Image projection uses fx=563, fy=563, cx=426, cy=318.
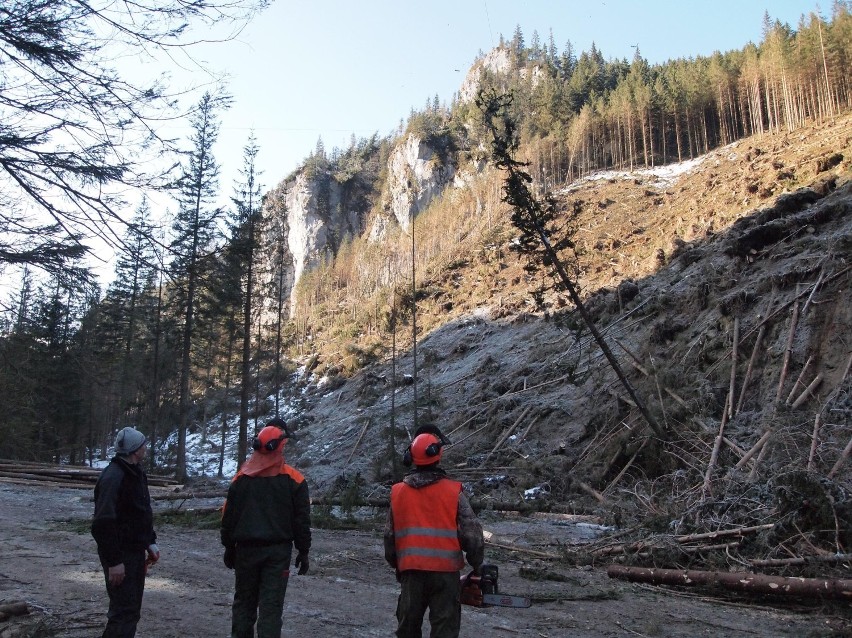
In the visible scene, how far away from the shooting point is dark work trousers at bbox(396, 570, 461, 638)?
371cm

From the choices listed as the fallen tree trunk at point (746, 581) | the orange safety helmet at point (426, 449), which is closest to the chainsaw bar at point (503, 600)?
the orange safety helmet at point (426, 449)

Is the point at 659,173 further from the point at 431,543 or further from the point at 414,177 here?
the point at 414,177

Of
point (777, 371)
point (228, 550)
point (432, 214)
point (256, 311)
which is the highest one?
point (432, 214)

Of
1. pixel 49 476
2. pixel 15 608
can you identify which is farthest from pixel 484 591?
pixel 49 476

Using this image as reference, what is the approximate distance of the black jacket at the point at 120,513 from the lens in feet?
13.5

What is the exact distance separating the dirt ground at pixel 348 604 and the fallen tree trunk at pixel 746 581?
0.17 meters

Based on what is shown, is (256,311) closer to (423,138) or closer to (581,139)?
(581,139)

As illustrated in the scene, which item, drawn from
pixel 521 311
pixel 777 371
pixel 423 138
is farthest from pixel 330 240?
pixel 777 371

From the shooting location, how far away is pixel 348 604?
661 cm

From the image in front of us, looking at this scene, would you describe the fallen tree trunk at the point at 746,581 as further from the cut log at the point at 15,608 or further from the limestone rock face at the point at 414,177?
the limestone rock face at the point at 414,177

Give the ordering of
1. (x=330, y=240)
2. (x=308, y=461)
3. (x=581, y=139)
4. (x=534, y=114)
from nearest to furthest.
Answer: (x=308, y=461) < (x=581, y=139) < (x=534, y=114) < (x=330, y=240)

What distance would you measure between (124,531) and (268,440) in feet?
4.29

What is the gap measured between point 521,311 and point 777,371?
20988mm

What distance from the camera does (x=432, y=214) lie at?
88.8 metres
